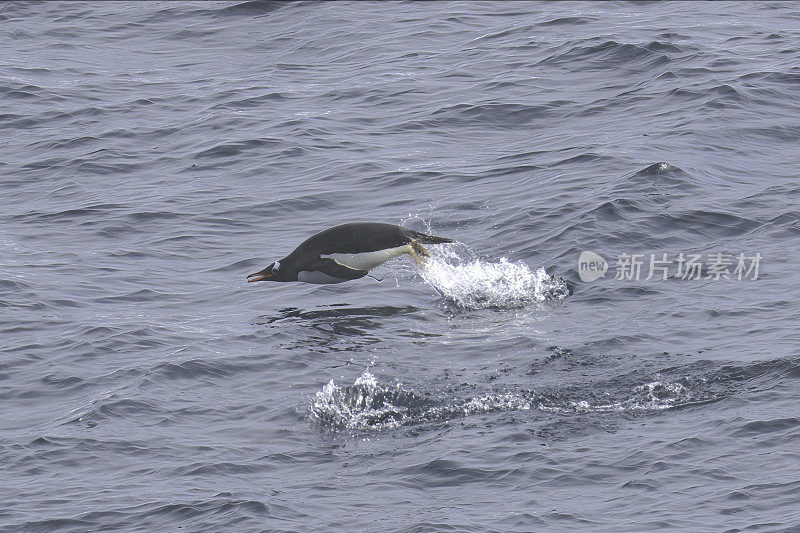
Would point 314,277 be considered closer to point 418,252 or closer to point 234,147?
point 418,252

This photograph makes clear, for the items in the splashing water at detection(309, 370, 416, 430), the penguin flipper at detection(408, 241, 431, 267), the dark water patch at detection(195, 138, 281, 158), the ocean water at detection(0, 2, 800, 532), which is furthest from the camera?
the dark water patch at detection(195, 138, 281, 158)

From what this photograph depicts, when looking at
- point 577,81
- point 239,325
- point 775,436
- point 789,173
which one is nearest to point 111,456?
point 239,325

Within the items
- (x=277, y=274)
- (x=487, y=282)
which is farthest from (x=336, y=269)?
(x=487, y=282)

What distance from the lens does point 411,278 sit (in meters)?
14.4

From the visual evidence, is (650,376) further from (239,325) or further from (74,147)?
(74,147)

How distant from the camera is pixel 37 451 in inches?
398

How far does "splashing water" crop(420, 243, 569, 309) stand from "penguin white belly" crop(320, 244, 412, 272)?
483mm

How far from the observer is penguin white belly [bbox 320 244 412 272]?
13320 millimetres

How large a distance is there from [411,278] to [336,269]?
1.23 meters

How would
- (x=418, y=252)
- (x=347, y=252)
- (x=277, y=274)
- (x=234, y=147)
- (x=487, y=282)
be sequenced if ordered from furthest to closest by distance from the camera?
(x=234, y=147) → (x=277, y=274) → (x=418, y=252) → (x=487, y=282) → (x=347, y=252)

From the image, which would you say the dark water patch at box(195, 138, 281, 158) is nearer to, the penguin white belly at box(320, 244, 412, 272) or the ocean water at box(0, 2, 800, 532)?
the ocean water at box(0, 2, 800, 532)

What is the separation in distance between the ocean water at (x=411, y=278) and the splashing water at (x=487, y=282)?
42 mm

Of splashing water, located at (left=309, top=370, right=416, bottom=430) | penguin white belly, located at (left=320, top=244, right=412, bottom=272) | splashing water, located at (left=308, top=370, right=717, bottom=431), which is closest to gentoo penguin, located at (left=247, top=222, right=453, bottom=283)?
penguin white belly, located at (left=320, top=244, right=412, bottom=272)

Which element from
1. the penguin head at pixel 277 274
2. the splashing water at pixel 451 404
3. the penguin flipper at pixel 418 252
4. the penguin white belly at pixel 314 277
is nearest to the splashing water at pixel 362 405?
the splashing water at pixel 451 404
